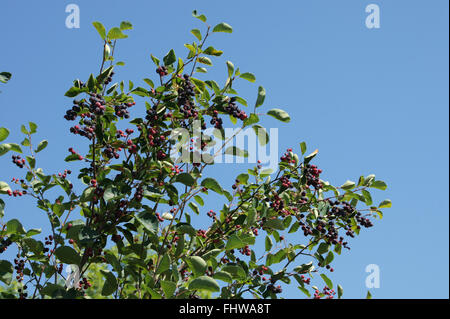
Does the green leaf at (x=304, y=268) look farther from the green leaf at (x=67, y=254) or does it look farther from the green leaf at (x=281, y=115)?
the green leaf at (x=67, y=254)

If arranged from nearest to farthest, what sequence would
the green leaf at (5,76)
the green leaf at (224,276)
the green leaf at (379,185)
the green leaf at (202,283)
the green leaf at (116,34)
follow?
the green leaf at (202,283)
the green leaf at (224,276)
the green leaf at (5,76)
the green leaf at (116,34)
the green leaf at (379,185)

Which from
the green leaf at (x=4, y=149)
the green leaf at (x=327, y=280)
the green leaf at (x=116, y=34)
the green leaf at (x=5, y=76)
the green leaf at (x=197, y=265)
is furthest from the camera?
the green leaf at (x=327, y=280)

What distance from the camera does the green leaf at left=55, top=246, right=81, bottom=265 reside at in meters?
3.77

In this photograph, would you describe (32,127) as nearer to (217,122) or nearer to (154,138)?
(154,138)

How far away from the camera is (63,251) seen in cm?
377

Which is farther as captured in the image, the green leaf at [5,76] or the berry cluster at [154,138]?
the berry cluster at [154,138]

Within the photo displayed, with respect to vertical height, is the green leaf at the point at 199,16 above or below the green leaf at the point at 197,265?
above

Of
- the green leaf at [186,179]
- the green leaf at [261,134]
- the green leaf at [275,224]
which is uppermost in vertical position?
the green leaf at [261,134]

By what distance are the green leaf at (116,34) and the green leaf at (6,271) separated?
77.0 inches

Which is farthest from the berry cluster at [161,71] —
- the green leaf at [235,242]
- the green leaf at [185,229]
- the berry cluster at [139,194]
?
the green leaf at [235,242]

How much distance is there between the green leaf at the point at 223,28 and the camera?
4.25m
